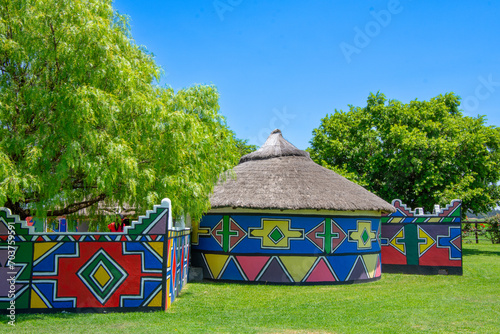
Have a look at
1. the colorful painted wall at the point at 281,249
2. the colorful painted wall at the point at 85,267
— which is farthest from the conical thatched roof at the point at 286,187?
the colorful painted wall at the point at 85,267

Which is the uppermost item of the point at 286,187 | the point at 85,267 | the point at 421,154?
the point at 421,154

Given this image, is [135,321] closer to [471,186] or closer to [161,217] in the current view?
[161,217]

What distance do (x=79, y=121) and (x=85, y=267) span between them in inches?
98.4

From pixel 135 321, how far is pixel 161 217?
1.73 m

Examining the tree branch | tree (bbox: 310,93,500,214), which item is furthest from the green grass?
tree (bbox: 310,93,500,214)

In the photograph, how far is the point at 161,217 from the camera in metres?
7.93

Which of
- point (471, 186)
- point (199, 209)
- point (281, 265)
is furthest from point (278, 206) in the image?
point (471, 186)

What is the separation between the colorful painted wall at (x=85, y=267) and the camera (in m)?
7.80

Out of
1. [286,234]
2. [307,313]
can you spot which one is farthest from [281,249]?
[307,313]

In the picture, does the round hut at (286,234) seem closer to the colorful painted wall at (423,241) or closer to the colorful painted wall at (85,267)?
the colorful painted wall at (423,241)

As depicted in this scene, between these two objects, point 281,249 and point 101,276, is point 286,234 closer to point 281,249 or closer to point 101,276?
point 281,249

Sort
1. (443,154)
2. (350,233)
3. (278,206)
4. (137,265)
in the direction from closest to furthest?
(137,265)
(278,206)
(350,233)
(443,154)

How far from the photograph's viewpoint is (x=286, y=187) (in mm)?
12500

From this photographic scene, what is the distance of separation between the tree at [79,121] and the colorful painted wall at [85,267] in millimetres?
614
